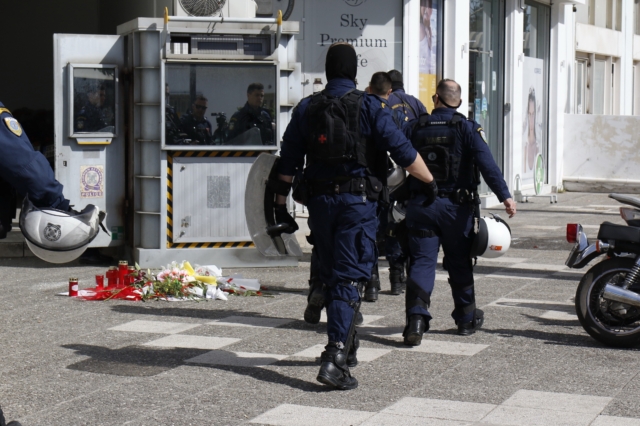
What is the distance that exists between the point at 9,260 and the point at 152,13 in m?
3.39

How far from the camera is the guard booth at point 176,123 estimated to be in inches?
412

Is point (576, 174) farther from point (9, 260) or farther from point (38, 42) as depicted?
point (9, 260)

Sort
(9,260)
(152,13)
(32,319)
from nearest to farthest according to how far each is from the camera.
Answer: (32,319), (9,260), (152,13)

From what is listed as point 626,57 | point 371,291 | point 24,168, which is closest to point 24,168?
point 24,168

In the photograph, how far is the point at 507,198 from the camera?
698 cm

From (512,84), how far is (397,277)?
10.8 metres

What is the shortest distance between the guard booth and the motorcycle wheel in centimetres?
423

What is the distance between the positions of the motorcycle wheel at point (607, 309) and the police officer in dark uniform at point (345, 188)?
1576 mm

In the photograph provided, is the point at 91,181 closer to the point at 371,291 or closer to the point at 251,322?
the point at 371,291

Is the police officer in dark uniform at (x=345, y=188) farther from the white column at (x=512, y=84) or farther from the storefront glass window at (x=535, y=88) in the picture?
the storefront glass window at (x=535, y=88)

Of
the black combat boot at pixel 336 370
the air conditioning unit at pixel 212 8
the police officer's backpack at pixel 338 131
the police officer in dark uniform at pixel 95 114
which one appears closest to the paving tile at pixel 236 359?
the black combat boot at pixel 336 370

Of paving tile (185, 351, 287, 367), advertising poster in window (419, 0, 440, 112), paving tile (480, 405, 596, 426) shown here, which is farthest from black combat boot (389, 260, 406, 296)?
advertising poster in window (419, 0, 440, 112)

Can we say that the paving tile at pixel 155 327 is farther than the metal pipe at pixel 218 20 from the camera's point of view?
No

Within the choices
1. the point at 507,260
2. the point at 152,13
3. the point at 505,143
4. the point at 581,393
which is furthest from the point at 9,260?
the point at 505,143
